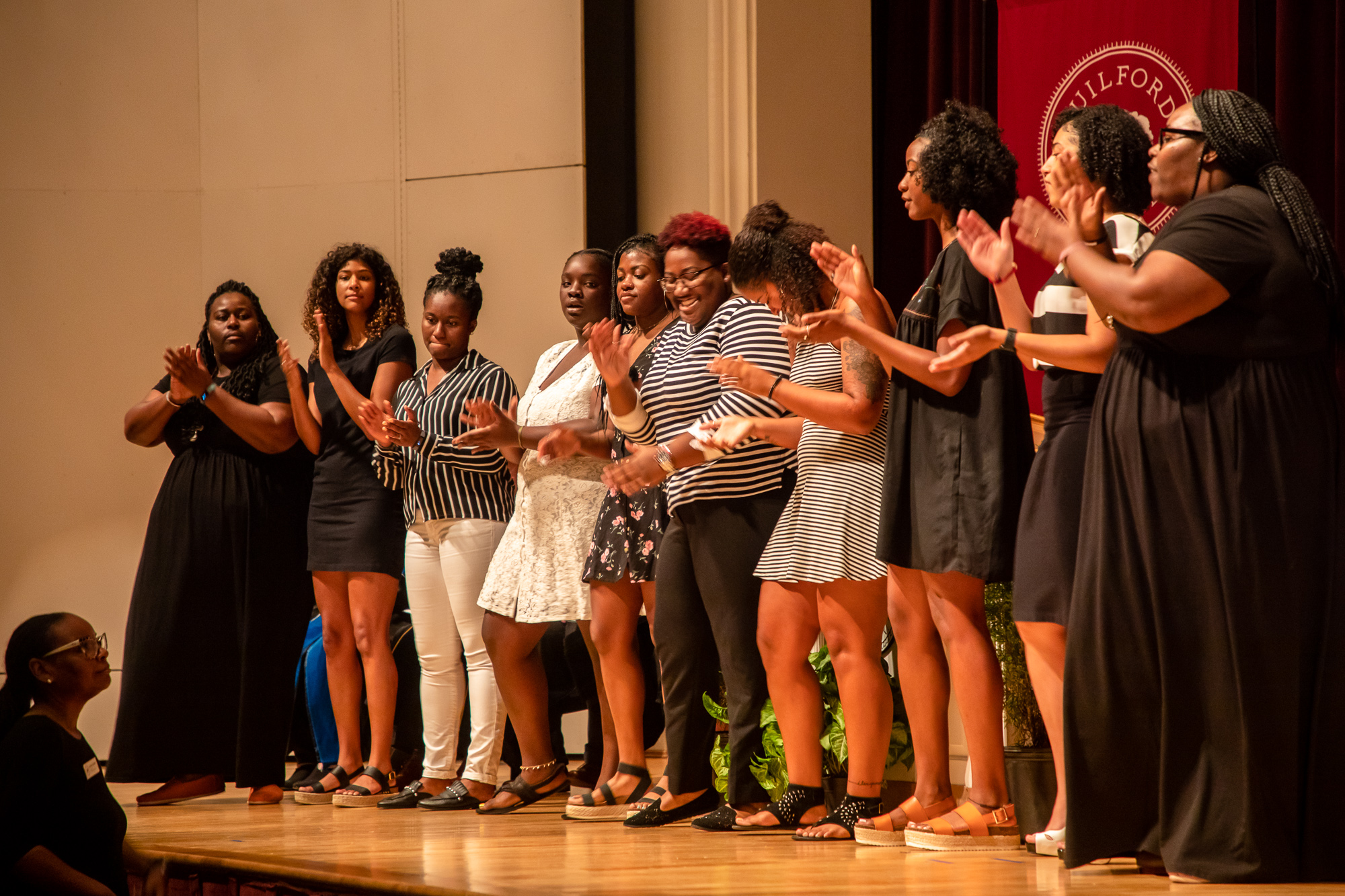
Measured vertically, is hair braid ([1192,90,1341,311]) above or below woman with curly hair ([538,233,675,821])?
above

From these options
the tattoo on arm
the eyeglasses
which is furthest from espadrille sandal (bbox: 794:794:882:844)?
the eyeglasses

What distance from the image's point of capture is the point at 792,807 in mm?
3883

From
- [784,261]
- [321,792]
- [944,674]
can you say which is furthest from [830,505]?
[321,792]

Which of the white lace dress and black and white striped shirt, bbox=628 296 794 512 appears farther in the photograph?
the white lace dress

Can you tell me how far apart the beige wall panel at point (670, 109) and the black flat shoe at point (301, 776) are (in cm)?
267

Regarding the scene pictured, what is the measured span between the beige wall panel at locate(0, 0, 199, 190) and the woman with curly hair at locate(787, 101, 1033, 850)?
4.84 m

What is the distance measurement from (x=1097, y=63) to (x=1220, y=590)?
3.74 meters

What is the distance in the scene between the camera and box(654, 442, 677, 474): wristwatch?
3.87 m

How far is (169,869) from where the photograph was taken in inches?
143

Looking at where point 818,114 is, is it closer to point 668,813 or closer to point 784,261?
point 784,261

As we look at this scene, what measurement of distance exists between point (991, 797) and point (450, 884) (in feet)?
4.10

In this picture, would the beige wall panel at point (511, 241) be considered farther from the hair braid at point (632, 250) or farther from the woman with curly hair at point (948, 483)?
the woman with curly hair at point (948, 483)

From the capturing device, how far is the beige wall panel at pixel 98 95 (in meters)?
7.30

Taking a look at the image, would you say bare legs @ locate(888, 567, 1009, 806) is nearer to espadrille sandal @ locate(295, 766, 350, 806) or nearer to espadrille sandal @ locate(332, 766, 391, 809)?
espadrille sandal @ locate(332, 766, 391, 809)
